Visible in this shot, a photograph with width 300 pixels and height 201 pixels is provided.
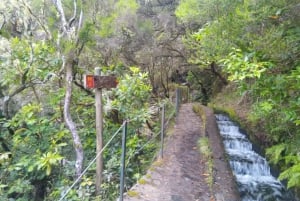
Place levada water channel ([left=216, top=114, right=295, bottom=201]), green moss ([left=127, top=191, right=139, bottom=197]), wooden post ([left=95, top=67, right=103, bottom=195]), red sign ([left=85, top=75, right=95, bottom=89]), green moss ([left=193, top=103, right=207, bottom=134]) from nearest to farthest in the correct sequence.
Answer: green moss ([left=127, top=191, right=139, bottom=197]) → red sign ([left=85, top=75, right=95, bottom=89]) → wooden post ([left=95, top=67, right=103, bottom=195]) → levada water channel ([left=216, top=114, right=295, bottom=201]) → green moss ([left=193, top=103, right=207, bottom=134])

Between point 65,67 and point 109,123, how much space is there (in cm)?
195

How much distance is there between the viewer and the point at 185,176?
6.67 meters

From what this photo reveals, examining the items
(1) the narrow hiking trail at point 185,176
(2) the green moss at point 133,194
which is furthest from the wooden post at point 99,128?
(2) the green moss at point 133,194

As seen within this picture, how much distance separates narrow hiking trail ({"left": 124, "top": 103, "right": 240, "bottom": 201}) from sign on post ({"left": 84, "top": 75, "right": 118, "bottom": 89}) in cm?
188

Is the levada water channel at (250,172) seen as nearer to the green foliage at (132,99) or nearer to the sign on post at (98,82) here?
the green foliage at (132,99)

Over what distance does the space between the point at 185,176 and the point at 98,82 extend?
256 centimetres

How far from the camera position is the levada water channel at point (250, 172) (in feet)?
24.4

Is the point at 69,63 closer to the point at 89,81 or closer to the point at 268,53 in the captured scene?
the point at 89,81

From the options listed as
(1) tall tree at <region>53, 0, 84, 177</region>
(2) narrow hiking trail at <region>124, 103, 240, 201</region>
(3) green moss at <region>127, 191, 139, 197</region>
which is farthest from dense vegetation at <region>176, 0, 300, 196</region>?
(1) tall tree at <region>53, 0, 84, 177</region>

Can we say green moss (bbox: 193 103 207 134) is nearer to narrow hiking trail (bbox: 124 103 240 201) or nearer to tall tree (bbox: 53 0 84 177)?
narrow hiking trail (bbox: 124 103 240 201)

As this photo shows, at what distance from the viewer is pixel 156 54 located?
44.7 ft

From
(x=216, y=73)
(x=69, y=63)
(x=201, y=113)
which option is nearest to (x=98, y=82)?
(x=69, y=63)

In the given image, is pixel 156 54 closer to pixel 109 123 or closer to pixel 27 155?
pixel 109 123

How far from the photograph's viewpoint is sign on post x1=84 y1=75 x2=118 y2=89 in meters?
6.00
